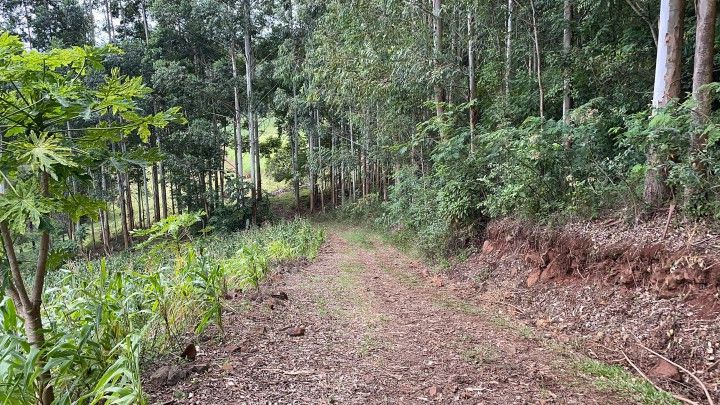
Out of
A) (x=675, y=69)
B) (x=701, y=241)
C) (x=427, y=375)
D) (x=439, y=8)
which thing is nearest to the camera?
(x=427, y=375)

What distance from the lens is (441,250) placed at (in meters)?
8.37

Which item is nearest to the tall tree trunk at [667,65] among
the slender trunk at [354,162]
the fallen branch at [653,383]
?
the fallen branch at [653,383]

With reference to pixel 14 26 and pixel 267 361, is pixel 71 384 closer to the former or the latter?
pixel 267 361

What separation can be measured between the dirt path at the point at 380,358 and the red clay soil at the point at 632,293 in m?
0.50

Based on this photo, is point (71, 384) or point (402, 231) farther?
point (402, 231)

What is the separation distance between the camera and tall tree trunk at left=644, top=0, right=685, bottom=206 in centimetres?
461

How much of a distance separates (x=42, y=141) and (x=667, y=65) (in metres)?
6.14

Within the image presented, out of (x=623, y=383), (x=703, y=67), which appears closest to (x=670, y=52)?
(x=703, y=67)

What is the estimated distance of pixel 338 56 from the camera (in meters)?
11.2

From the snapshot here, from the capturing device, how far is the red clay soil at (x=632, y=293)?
126 inches

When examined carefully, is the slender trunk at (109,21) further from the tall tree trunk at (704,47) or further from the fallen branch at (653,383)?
the fallen branch at (653,383)

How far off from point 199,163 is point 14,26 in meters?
11.0

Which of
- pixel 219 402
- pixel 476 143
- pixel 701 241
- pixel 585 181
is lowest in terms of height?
pixel 219 402

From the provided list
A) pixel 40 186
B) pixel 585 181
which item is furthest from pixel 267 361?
pixel 585 181
